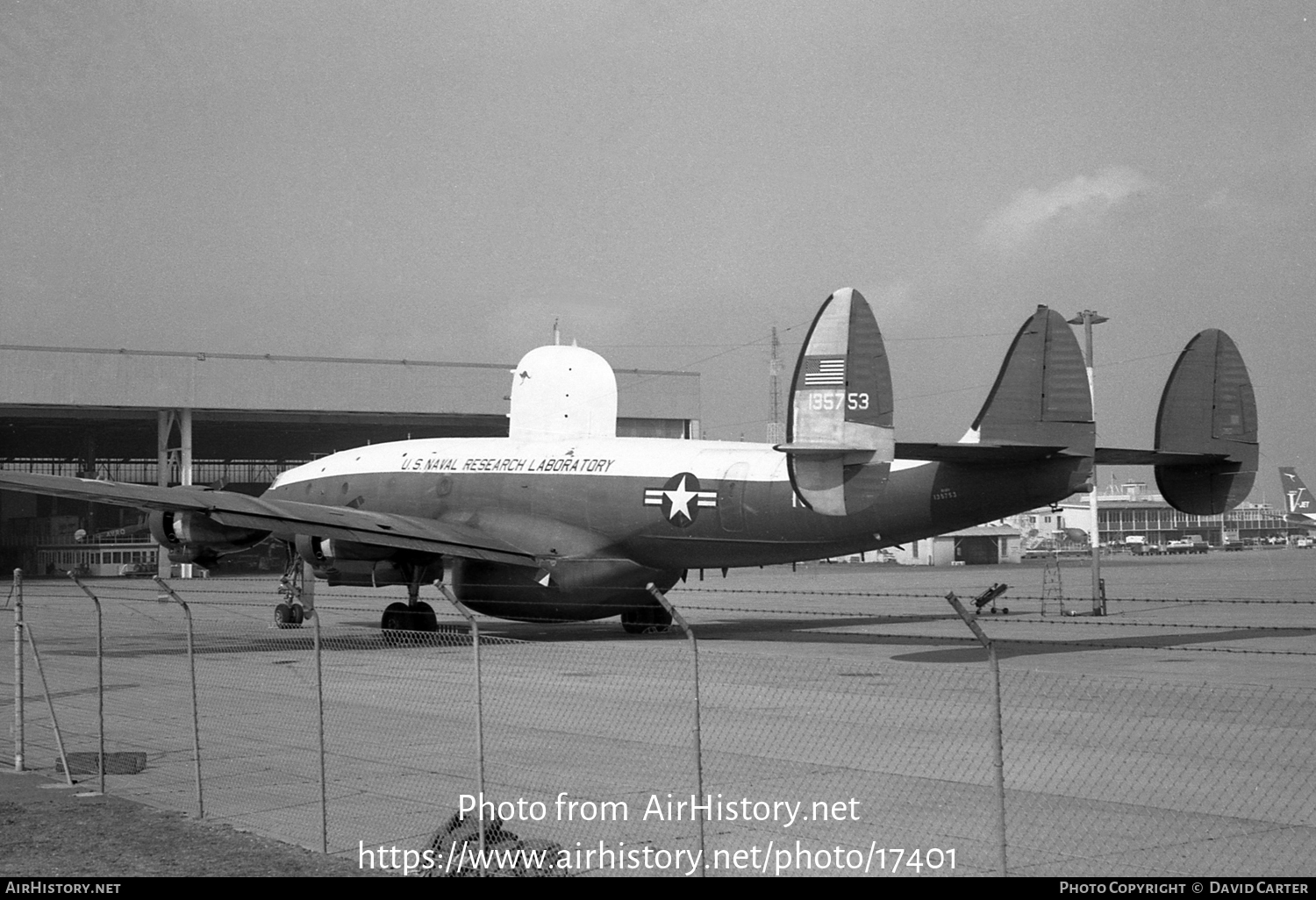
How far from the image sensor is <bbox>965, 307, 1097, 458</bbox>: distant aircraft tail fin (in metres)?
19.4

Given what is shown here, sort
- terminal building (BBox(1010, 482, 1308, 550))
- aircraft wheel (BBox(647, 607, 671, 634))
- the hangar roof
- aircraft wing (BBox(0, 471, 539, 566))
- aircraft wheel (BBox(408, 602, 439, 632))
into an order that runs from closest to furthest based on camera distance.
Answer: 1. aircraft wing (BBox(0, 471, 539, 566))
2. aircraft wheel (BBox(408, 602, 439, 632))
3. aircraft wheel (BBox(647, 607, 671, 634))
4. the hangar roof
5. terminal building (BBox(1010, 482, 1308, 550))

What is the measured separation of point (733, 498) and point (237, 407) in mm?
38472

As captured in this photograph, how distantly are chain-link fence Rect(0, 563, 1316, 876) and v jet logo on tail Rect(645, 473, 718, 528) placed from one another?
2697mm

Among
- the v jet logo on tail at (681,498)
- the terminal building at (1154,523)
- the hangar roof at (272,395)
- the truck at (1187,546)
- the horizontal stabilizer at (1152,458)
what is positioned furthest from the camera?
the terminal building at (1154,523)

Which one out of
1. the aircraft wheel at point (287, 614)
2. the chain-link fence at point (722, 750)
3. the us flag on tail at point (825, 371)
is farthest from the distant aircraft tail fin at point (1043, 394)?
the aircraft wheel at point (287, 614)

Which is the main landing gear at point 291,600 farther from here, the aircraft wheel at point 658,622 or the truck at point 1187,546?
the truck at point 1187,546

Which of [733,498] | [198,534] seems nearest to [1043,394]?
[733,498]

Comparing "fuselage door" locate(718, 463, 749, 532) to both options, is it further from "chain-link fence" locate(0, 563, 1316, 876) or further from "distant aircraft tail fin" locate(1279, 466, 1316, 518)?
"distant aircraft tail fin" locate(1279, 466, 1316, 518)

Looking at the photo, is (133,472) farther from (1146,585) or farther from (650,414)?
(1146,585)

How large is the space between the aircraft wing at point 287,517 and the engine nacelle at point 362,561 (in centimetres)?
48

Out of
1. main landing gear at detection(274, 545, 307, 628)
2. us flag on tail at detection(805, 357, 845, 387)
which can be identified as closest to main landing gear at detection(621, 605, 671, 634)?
main landing gear at detection(274, 545, 307, 628)

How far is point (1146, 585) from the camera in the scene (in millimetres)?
45406

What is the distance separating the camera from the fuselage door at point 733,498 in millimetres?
23516
